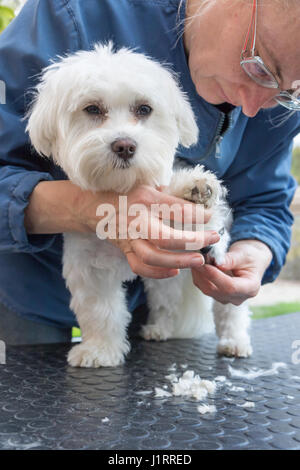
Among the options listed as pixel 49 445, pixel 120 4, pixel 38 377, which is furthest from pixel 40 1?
pixel 49 445

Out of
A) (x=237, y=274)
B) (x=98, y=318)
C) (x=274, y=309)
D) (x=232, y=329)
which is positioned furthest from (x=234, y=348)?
(x=274, y=309)

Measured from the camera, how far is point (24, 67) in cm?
110

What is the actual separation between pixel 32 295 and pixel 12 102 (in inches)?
19.9

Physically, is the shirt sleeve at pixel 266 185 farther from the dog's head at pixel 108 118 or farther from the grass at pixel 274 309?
the grass at pixel 274 309

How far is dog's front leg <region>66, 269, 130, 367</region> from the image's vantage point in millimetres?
1144

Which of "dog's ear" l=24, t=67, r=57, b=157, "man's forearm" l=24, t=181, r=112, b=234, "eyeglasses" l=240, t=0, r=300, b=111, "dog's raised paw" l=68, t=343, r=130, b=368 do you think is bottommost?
"dog's raised paw" l=68, t=343, r=130, b=368

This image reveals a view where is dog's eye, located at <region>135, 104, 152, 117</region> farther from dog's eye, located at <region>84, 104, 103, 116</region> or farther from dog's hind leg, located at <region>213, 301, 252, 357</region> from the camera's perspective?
dog's hind leg, located at <region>213, 301, 252, 357</region>

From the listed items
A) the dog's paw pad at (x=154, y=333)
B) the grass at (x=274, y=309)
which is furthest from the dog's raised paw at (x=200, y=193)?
the grass at (x=274, y=309)

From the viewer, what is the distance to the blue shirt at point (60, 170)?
1.07 m

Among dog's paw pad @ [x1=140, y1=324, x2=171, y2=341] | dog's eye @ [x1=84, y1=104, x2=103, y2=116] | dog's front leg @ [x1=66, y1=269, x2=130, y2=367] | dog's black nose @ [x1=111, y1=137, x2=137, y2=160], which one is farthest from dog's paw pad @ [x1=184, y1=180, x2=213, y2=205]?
dog's paw pad @ [x1=140, y1=324, x2=171, y2=341]

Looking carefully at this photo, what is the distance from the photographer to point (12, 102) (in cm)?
112

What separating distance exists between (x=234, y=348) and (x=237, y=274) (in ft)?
0.65

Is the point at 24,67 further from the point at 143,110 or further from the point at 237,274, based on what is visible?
the point at 237,274

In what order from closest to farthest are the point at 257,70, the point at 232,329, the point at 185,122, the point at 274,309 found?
the point at 257,70, the point at 185,122, the point at 232,329, the point at 274,309
